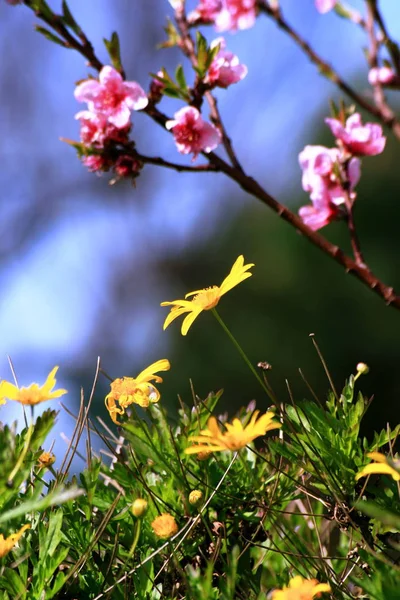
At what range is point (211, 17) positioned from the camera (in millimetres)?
1372

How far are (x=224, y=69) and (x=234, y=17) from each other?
17cm

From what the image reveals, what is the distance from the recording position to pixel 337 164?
1.12m

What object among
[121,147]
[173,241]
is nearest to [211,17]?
[121,147]

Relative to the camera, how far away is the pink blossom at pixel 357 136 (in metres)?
1.13

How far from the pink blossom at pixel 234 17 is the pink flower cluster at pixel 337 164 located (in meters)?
0.26

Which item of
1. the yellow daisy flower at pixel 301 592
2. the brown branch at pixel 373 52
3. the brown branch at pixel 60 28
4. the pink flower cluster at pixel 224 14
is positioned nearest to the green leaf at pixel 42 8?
the brown branch at pixel 60 28

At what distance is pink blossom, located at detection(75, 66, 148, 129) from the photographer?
1178 millimetres

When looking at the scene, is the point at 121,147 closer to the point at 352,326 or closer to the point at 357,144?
the point at 357,144

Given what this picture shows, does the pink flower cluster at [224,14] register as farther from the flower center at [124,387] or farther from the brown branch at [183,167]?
the flower center at [124,387]

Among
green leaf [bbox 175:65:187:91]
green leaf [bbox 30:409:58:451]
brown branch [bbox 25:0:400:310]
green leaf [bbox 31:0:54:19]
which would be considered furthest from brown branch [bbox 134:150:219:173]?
green leaf [bbox 30:409:58:451]

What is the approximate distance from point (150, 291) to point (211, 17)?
720 cm

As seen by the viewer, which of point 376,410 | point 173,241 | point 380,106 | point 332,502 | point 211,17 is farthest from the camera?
point 173,241

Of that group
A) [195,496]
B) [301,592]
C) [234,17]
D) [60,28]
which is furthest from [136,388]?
[234,17]

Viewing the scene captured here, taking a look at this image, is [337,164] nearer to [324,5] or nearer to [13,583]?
[324,5]
